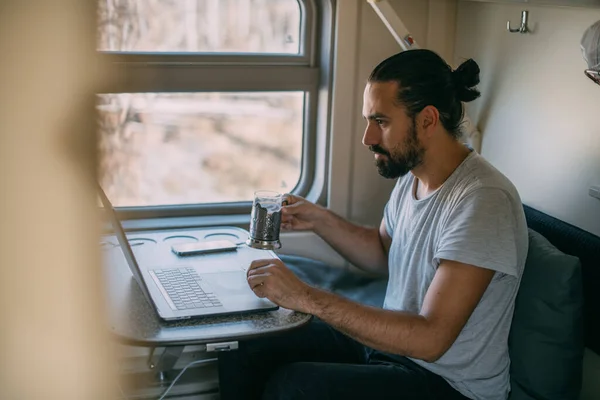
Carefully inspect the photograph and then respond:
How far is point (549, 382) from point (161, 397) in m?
1.11

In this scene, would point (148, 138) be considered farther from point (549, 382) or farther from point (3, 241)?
point (3, 241)

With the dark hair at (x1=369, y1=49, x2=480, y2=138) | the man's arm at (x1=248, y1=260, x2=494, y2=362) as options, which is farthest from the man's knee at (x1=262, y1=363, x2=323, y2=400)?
the dark hair at (x1=369, y1=49, x2=480, y2=138)

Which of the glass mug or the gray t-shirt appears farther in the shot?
the glass mug

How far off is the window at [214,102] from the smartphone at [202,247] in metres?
0.33

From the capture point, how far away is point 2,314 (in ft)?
1.51

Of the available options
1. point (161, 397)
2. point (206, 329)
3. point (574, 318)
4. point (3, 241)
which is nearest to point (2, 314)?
point (3, 241)

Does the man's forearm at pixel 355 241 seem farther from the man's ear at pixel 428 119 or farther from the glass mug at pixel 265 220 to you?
the man's ear at pixel 428 119

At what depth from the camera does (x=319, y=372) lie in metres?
1.58

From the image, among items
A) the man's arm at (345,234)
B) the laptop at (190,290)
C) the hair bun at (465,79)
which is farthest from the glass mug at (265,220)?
the hair bun at (465,79)

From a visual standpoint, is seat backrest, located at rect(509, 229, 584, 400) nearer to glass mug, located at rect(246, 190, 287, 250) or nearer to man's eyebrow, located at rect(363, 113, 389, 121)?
man's eyebrow, located at rect(363, 113, 389, 121)

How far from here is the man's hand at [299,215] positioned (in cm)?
196

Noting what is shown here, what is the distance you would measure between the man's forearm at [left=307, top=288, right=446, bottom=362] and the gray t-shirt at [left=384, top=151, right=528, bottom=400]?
14 cm

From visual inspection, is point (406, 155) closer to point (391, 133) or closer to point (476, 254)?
point (391, 133)

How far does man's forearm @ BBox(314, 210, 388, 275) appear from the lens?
198 centimetres
